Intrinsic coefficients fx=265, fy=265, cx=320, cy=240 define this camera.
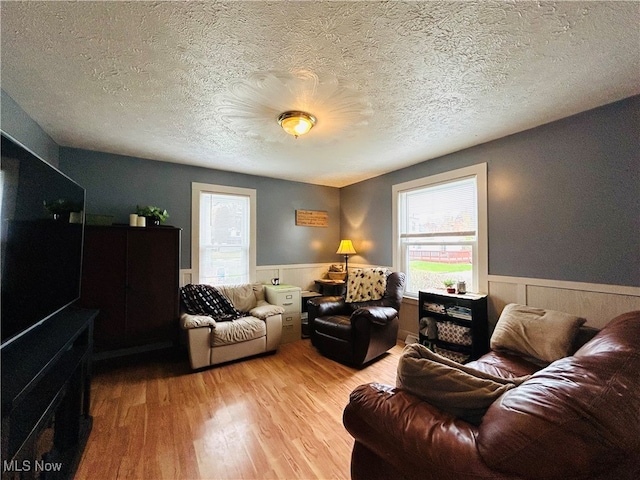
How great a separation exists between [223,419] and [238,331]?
1.00 m

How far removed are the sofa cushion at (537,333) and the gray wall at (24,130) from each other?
3889 mm

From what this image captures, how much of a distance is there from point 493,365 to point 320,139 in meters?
2.48

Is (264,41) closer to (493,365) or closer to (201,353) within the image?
(493,365)

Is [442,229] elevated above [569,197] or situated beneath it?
situated beneath

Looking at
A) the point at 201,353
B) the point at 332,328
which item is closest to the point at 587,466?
the point at 332,328

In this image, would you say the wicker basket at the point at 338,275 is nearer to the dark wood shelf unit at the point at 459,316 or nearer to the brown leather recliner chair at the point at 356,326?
the brown leather recliner chair at the point at 356,326

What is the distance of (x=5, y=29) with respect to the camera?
1331 millimetres

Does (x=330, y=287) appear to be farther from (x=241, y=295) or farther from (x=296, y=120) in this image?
(x=296, y=120)

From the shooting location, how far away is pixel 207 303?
3.21 metres

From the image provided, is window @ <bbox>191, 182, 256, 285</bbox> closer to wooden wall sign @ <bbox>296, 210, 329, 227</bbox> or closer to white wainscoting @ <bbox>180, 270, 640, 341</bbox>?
white wainscoting @ <bbox>180, 270, 640, 341</bbox>

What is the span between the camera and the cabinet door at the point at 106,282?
2617 millimetres

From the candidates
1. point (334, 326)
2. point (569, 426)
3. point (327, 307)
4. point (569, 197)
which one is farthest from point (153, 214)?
point (569, 197)

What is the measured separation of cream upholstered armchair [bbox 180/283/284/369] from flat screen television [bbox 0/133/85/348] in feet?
4.00

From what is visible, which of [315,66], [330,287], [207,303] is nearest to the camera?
[315,66]
